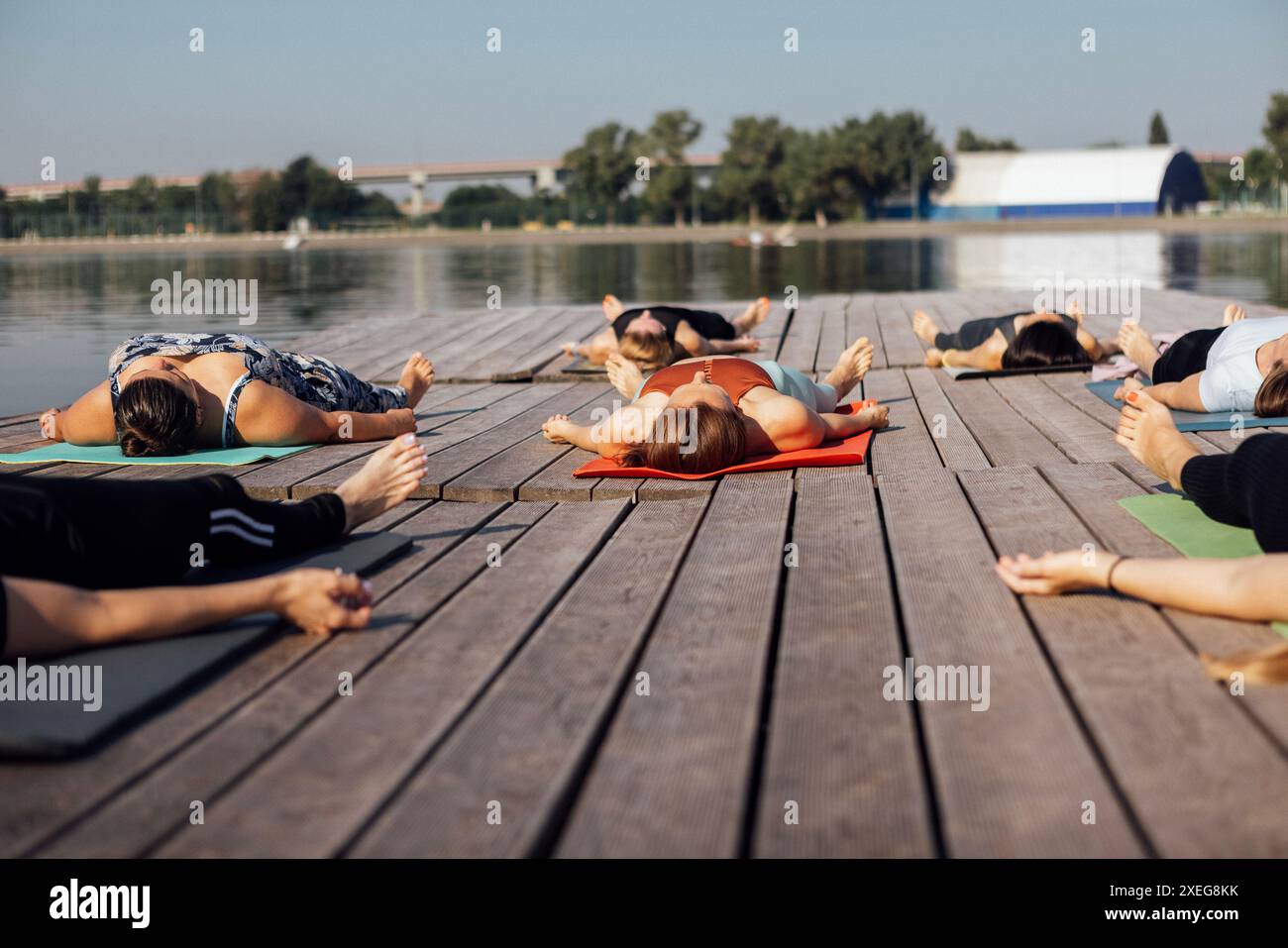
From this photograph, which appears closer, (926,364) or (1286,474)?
(1286,474)

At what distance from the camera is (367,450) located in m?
5.45

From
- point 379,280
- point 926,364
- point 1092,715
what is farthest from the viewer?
point 379,280

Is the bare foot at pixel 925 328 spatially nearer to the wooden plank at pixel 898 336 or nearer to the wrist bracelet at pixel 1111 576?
the wooden plank at pixel 898 336

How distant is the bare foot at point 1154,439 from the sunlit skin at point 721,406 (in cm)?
133

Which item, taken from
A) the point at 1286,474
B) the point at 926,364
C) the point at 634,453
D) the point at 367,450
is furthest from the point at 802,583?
the point at 926,364

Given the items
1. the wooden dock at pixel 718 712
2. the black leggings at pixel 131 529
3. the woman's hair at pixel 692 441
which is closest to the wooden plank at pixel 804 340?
the woman's hair at pixel 692 441

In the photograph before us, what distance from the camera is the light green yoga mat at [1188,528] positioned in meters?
3.30

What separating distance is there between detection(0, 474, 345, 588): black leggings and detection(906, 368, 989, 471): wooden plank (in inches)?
110

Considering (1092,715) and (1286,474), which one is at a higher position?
(1286,474)

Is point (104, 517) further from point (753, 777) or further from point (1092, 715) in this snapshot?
→ point (1092, 715)

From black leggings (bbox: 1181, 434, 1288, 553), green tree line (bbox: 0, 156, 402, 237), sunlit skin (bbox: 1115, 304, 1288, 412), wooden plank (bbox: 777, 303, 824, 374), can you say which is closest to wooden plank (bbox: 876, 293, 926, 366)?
wooden plank (bbox: 777, 303, 824, 374)

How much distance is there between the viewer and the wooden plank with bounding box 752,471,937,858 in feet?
6.36

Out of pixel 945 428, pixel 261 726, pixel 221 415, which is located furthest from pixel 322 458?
pixel 261 726

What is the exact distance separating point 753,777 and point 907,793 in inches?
10.5
